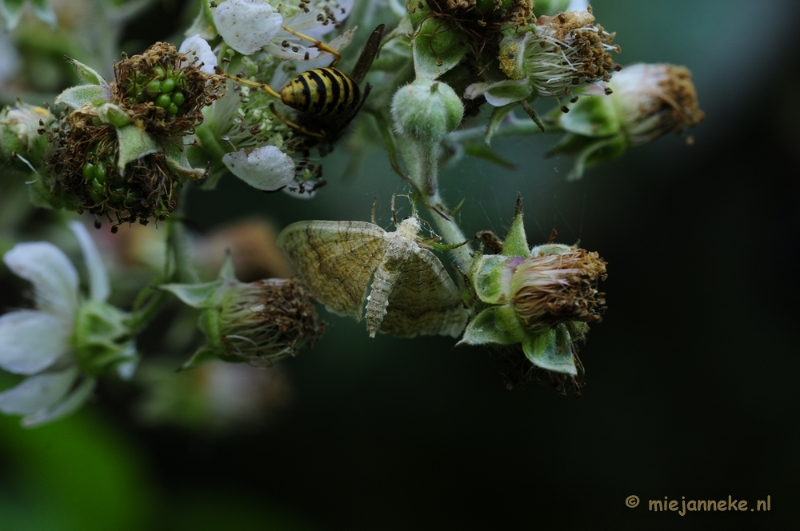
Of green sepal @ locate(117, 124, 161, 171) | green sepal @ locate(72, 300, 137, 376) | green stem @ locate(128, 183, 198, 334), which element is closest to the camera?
green sepal @ locate(117, 124, 161, 171)

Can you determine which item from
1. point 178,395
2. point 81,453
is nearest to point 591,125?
point 178,395

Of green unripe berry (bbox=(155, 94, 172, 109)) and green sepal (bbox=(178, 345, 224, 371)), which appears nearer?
green unripe berry (bbox=(155, 94, 172, 109))

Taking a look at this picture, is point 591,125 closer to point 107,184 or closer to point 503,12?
point 503,12

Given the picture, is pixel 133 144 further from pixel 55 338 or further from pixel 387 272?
pixel 55 338

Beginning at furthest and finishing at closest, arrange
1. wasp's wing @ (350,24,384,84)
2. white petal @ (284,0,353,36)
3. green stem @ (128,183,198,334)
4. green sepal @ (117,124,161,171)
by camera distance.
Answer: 1. green stem @ (128,183,198,334)
2. white petal @ (284,0,353,36)
3. wasp's wing @ (350,24,384,84)
4. green sepal @ (117,124,161,171)

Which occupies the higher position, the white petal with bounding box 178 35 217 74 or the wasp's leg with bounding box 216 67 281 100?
the white petal with bounding box 178 35 217 74

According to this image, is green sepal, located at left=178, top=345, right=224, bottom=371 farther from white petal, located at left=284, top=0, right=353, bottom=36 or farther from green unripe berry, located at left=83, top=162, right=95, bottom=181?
white petal, located at left=284, top=0, right=353, bottom=36

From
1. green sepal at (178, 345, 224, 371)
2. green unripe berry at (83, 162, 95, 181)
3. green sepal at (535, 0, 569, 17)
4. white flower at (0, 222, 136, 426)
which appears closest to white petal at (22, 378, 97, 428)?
white flower at (0, 222, 136, 426)
